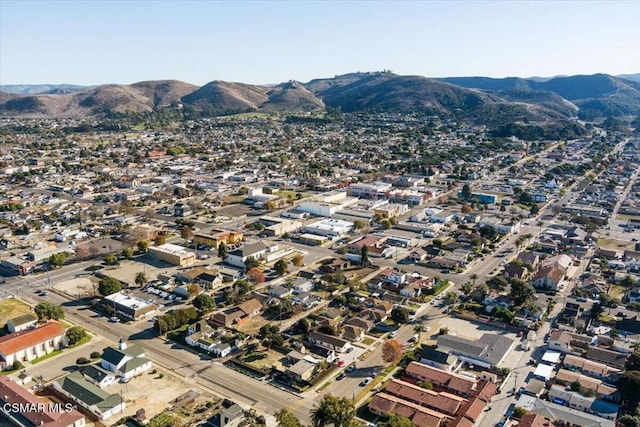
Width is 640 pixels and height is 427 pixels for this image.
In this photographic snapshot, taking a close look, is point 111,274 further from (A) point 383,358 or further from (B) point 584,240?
(B) point 584,240

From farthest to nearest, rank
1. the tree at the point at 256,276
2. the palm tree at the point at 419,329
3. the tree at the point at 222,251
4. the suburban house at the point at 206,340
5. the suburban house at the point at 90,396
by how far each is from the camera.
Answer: the tree at the point at 222,251, the tree at the point at 256,276, the palm tree at the point at 419,329, the suburban house at the point at 206,340, the suburban house at the point at 90,396

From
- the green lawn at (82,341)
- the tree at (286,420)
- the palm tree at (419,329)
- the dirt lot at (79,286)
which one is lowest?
the palm tree at (419,329)

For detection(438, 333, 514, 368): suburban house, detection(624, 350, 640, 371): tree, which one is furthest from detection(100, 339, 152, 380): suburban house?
detection(624, 350, 640, 371): tree

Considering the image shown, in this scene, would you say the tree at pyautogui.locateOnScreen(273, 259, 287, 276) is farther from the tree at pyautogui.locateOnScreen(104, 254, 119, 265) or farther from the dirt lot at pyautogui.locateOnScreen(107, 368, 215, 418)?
the dirt lot at pyautogui.locateOnScreen(107, 368, 215, 418)

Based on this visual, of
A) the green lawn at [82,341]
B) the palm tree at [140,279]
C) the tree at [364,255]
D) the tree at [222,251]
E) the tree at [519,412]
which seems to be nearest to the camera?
the tree at [519,412]

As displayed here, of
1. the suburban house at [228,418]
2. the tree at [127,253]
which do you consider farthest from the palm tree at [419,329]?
the tree at [127,253]

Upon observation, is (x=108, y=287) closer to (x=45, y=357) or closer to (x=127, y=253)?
(x=45, y=357)

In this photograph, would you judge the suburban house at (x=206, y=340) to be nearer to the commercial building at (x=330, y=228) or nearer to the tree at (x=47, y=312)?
the tree at (x=47, y=312)

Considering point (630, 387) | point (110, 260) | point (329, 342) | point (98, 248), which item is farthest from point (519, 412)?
point (98, 248)
